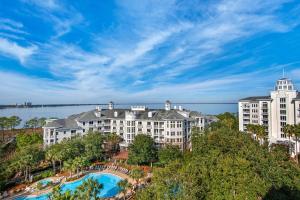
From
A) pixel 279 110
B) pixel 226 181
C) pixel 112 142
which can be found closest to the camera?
pixel 226 181

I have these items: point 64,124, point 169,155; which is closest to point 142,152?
point 169,155

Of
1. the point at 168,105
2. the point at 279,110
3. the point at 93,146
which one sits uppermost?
the point at 168,105

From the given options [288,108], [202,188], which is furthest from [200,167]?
[288,108]

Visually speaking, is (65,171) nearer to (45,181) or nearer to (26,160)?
(45,181)

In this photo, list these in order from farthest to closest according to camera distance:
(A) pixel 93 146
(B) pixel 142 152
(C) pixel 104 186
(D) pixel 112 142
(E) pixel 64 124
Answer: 1. (E) pixel 64 124
2. (D) pixel 112 142
3. (A) pixel 93 146
4. (B) pixel 142 152
5. (C) pixel 104 186

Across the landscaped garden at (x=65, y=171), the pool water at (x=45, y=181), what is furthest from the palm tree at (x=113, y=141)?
the pool water at (x=45, y=181)

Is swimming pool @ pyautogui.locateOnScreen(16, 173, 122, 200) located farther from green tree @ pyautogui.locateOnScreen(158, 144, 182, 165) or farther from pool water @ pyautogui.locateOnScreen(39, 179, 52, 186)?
green tree @ pyautogui.locateOnScreen(158, 144, 182, 165)
